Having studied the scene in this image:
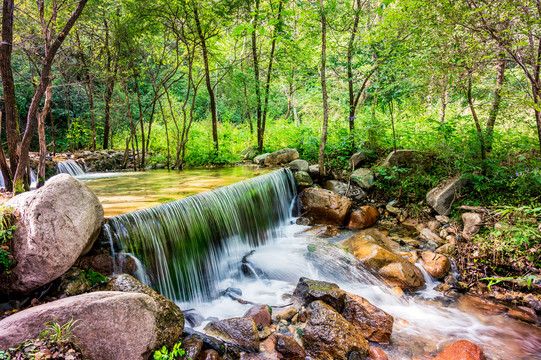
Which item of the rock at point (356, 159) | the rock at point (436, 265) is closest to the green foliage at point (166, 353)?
the rock at point (436, 265)

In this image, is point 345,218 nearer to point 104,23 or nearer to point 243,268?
point 243,268

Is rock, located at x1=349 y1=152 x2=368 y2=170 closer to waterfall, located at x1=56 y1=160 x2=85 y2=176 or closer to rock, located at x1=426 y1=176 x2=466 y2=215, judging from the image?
rock, located at x1=426 y1=176 x2=466 y2=215

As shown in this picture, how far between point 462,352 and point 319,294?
184 cm

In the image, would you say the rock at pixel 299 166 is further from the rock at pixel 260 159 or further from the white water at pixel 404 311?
the white water at pixel 404 311

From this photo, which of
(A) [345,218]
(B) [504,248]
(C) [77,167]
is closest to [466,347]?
(B) [504,248]

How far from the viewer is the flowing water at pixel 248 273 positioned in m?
3.72

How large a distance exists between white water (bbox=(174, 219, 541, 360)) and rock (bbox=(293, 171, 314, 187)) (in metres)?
3.06

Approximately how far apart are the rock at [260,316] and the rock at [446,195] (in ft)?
17.3

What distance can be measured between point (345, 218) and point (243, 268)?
3.42 metres

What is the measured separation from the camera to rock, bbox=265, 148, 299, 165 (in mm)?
10344

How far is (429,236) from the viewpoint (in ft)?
20.3

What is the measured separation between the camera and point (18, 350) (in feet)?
6.54

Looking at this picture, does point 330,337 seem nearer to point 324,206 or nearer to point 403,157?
point 324,206

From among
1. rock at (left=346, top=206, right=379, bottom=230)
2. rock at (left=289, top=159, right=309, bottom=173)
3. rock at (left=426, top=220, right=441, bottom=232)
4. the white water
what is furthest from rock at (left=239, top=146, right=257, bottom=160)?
rock at (left=426, top=220, right=441, bottom=232)
